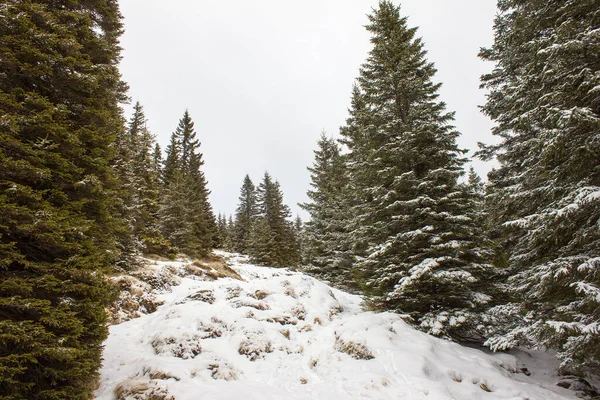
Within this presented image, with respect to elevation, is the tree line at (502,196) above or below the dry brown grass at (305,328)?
above

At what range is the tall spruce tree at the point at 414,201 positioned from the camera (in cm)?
1045

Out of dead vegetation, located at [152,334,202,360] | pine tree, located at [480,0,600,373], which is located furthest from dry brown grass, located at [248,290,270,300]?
pine tree, located at [480,0,600,373]

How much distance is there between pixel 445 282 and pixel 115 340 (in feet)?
37.9

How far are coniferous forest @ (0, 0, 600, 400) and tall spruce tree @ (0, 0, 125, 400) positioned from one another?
0.03 metres

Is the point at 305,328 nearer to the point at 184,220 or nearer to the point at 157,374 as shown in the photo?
the point at 157,374

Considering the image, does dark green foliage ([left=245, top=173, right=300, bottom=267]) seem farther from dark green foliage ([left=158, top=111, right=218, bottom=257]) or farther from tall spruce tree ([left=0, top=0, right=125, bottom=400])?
tall spruce tree ([left=0, top=0, right=125, bottom=400])

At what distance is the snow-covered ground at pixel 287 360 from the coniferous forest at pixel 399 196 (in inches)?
40.5

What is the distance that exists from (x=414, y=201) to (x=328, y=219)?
14.5 meters

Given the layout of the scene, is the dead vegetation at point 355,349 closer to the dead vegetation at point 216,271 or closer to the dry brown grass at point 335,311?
the dry brown grass at point 335,311

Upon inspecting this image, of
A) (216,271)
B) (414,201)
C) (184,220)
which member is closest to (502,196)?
(414,201)

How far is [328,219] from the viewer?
25.4 m

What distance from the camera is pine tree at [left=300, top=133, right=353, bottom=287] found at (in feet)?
75.2

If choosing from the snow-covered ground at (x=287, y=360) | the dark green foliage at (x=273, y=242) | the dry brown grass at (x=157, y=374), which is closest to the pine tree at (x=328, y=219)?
the dark green foliage at (x=273, y=242)

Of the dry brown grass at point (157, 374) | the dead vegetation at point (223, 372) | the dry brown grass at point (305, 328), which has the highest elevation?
the dry brown grass at point (305, 328)
